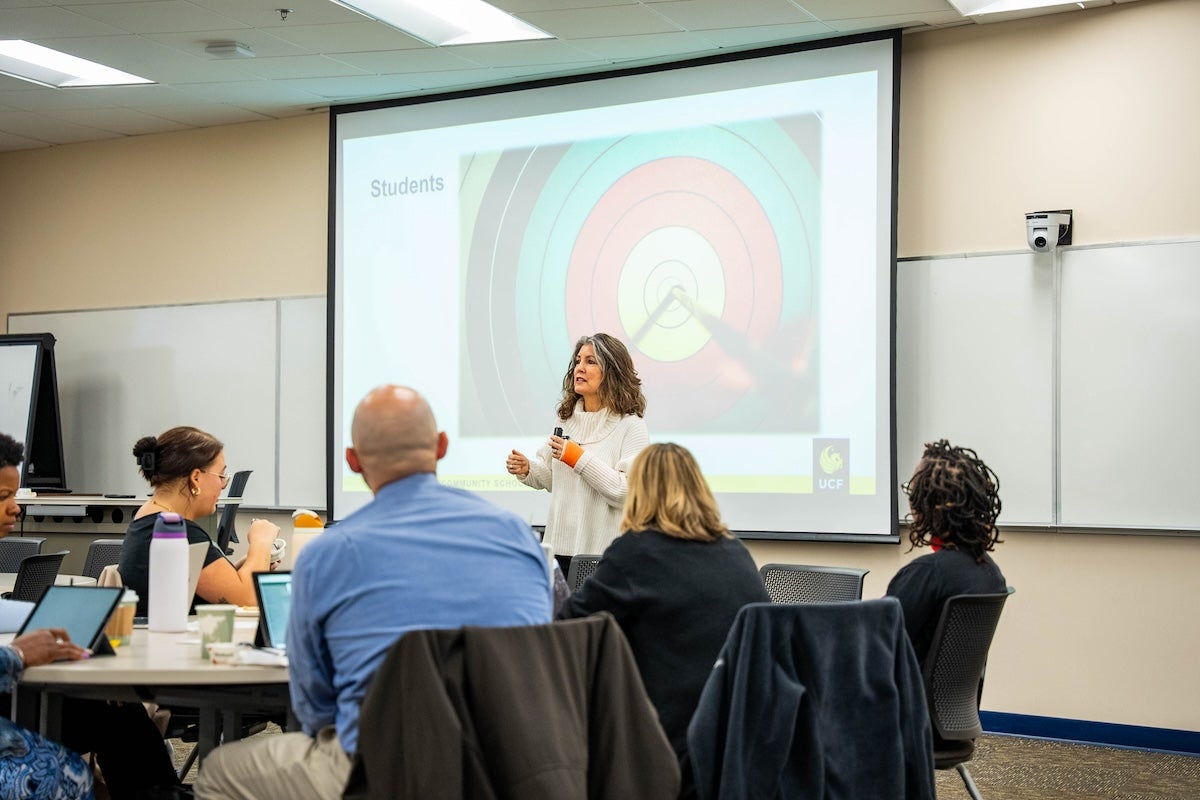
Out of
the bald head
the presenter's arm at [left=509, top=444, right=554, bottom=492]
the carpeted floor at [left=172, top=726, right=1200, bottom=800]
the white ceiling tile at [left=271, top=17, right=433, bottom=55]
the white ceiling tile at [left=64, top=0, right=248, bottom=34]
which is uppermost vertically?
the white ceiling tile at [left=64, top=0, right=248, bottom=34]

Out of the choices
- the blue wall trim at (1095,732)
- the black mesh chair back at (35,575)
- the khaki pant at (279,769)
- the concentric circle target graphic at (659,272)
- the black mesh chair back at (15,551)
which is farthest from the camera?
the concentric circle target graphic at (659,272)

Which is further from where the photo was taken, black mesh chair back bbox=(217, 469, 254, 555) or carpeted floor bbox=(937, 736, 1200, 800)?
black mesh chair back bbox=(217, 469, 254, 555)

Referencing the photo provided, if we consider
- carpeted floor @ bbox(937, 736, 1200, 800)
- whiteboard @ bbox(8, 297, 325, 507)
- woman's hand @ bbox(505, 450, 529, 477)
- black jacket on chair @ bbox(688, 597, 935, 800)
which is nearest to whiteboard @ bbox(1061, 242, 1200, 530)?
carpeted floor @ bbox(937, 736, 1200, 800)

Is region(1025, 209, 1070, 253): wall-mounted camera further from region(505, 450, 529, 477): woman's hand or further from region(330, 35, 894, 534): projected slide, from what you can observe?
region(505, 450, 529, 477): woman's hand

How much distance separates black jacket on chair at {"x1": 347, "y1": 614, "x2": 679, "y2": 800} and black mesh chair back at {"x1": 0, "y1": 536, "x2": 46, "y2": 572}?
3217 millimetres

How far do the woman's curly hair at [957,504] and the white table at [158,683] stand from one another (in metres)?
1.57

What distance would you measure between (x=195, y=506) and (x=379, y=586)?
1392 millimetres

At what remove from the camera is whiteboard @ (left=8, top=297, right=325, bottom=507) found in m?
7.12

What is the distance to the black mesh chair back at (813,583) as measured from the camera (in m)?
3.56

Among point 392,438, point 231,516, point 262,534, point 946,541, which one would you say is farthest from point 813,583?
point 231,516

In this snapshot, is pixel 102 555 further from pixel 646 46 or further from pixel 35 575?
pixel 646 46

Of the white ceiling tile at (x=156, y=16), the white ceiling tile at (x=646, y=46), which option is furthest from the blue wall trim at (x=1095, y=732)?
the white ceiling tile at (x=156, y=16)

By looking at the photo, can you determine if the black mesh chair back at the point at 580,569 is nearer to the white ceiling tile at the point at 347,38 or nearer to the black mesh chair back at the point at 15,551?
the black mesh chair back at the point at 15,551

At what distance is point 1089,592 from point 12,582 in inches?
159
